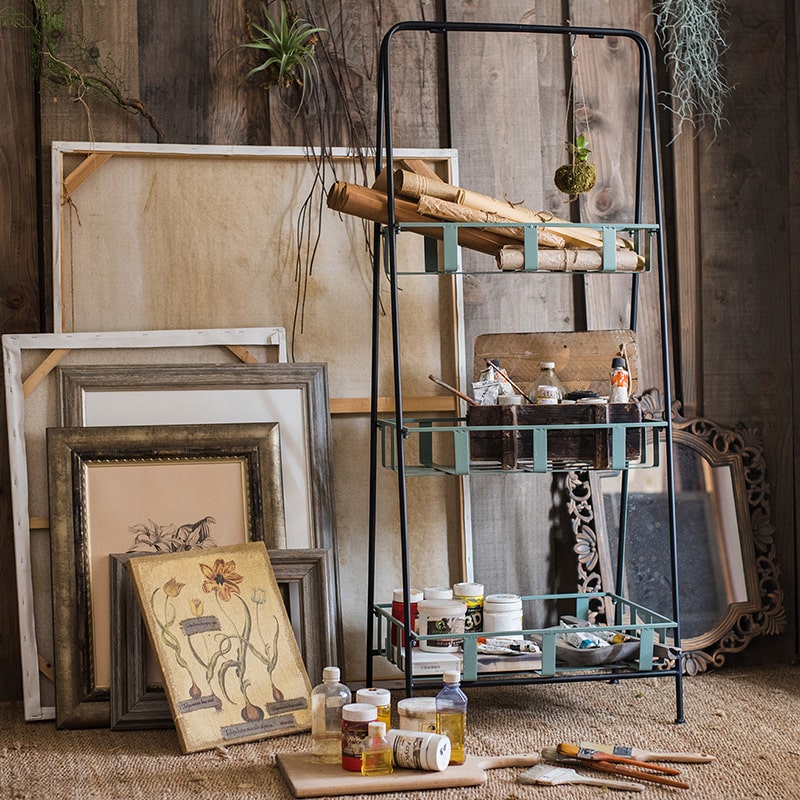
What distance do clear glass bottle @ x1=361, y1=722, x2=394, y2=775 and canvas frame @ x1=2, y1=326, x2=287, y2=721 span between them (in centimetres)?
95

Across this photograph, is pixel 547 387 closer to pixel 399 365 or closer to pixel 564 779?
pixel 399 365

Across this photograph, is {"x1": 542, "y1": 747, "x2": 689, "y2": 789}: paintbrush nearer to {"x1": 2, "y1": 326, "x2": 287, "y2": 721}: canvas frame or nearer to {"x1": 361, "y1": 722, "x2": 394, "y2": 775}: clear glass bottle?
{"x1": 361, "y1": 722, "x2": 394, "y2": 775}: clear glass bottle

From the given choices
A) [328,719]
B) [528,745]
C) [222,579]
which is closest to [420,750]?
[328,719]

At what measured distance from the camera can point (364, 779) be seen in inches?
84.4

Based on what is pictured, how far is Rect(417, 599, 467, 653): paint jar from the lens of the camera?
2551 mm

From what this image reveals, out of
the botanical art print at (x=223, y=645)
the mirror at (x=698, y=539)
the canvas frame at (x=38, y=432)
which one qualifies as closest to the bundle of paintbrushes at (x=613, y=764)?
the botanical art print at (x=223, y=645)

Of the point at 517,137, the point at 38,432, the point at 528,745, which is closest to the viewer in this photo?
the point at 528,745

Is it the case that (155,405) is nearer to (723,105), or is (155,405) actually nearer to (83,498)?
(83,498)

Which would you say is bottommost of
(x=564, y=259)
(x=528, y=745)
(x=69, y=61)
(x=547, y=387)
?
(x=528, y=745)

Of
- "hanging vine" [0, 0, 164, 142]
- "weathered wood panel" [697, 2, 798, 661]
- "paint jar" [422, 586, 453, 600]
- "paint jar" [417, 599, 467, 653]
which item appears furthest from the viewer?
"weathered wood panel" [697, 2, 798, 661]

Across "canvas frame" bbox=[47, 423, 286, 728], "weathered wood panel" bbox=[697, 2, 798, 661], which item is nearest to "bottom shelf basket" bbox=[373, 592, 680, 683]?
"canvas frame" bbox=[47, 423, 286, 728]

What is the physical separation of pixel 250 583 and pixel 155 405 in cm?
54

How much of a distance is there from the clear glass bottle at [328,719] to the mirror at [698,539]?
3.20 ft

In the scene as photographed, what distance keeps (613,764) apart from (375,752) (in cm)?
51
